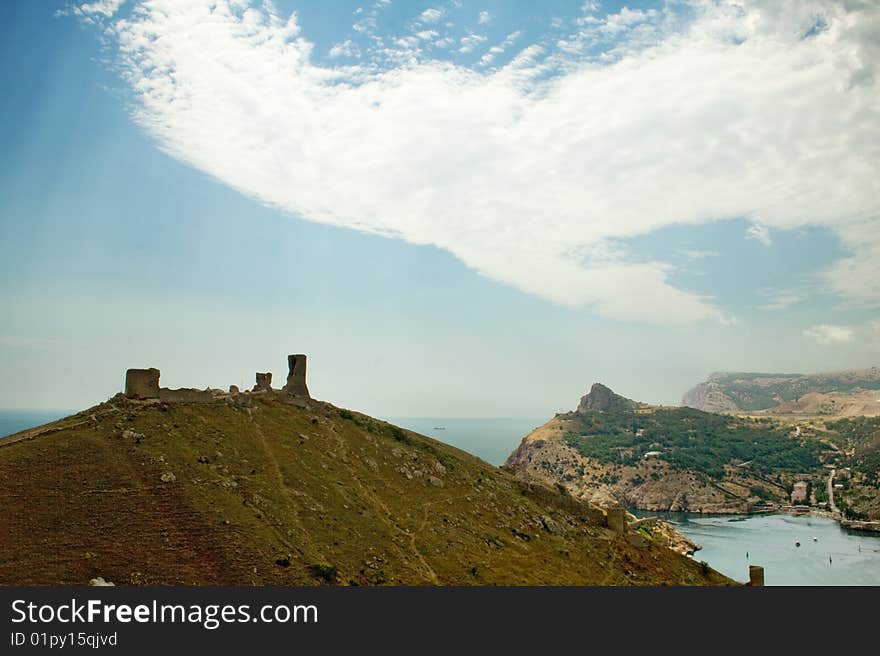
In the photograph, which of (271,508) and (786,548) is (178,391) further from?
(786,548)

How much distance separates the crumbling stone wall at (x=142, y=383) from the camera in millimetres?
36062

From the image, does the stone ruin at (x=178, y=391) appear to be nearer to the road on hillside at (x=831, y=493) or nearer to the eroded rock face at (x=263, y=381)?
the eroded rock face at (x=263, y=381)

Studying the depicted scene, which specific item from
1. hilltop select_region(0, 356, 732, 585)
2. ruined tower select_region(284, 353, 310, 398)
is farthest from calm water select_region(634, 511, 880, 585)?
ruined tower select_region(284, 353, 310, 398)

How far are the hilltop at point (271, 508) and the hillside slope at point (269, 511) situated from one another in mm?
85

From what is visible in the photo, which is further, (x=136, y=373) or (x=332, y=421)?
(x=332, y=421)

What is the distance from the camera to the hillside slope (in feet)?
85.7

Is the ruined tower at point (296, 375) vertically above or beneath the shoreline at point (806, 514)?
above

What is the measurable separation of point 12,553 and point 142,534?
14.6 ft

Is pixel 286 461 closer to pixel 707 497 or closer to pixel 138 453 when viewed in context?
pixel 138 453

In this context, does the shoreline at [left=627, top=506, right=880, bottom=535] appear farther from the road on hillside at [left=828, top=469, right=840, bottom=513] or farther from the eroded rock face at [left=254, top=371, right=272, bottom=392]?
the eroded rock face at [left=254, top=371, right=272, bottom=392]

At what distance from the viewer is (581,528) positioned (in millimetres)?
45750

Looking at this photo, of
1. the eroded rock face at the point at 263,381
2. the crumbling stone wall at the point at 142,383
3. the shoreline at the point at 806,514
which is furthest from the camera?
the shoreline at the point at 806,514

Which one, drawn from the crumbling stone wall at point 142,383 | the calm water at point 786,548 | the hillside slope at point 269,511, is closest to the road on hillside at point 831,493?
the calm water at point 786,548

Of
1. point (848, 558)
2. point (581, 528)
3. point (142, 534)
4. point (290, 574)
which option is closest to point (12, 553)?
point (142, 534)
